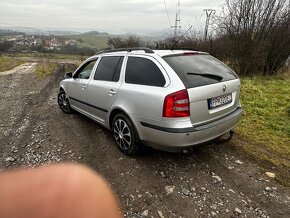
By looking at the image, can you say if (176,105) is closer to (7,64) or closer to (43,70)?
(43,70)

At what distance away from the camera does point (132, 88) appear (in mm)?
3734

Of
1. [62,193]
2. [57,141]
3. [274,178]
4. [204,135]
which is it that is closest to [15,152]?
[57,141]

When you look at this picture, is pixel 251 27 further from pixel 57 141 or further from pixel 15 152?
pixel 15 152

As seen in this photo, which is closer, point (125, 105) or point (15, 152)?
point (125, 105)

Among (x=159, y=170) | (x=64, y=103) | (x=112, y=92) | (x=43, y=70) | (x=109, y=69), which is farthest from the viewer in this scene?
(x=43, y=70)

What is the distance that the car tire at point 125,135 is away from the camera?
149 inches

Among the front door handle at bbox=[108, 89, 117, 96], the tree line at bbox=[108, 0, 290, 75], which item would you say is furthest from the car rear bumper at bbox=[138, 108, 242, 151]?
the tree line at bbox=[108, 0, 290, 75]

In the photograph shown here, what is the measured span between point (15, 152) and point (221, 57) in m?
10.1

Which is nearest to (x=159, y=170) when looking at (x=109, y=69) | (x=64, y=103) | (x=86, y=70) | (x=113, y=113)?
(x=113, y=113)

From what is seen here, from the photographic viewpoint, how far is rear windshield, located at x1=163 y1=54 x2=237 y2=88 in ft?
11.1

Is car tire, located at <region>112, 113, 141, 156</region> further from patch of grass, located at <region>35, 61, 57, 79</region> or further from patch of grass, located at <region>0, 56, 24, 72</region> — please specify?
patch of grass, located at <region>0, 56, 24, 72</region>

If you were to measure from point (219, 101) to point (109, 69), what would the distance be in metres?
2.03

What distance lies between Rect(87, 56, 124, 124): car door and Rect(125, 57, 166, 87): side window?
0.25m

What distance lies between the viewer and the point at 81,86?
5160 mm
